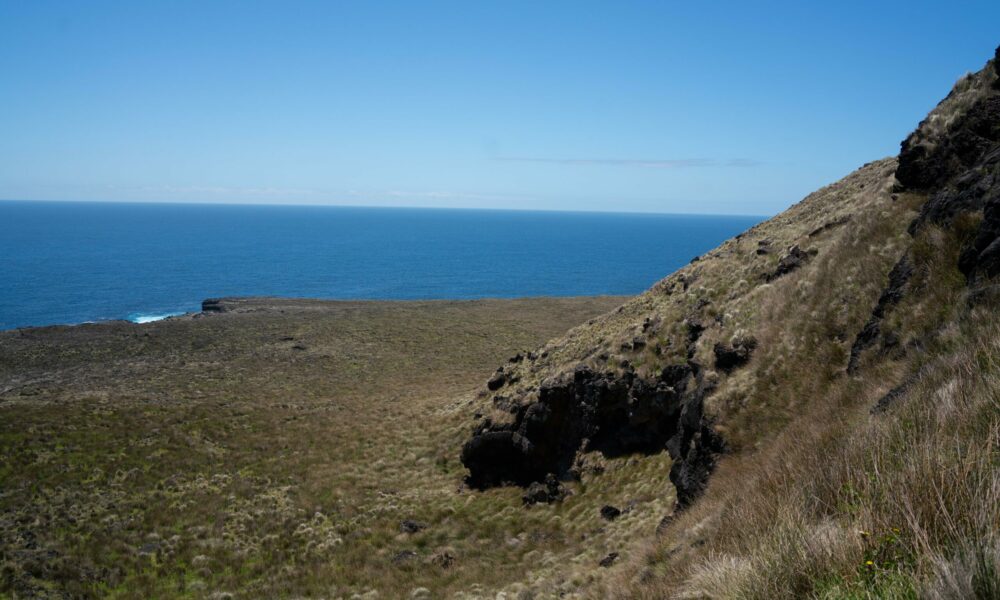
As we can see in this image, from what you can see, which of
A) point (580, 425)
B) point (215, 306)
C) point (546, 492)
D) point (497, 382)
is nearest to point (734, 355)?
point (580, 425)

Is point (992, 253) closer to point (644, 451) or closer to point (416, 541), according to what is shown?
point (644, 451)

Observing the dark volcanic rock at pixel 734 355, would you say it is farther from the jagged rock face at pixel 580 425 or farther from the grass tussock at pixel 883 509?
the grass tussock at pixel 883 509

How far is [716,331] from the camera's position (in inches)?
829

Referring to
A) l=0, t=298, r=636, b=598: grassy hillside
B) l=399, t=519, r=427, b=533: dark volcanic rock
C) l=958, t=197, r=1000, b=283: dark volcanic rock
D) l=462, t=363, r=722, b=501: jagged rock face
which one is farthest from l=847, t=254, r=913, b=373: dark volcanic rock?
l=399, t=519, r=427, b=533: dark volcanic rock

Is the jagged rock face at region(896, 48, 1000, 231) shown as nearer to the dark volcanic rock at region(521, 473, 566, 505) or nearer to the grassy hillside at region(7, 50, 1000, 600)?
the grassy hillside at region(7, 50, 1000, 600)

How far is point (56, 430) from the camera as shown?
31.7 m

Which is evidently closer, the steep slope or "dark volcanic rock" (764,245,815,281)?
the steep slope

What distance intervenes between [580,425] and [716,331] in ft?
26.3

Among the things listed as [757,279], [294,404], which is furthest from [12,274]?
[757,279]

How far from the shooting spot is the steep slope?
4.96m

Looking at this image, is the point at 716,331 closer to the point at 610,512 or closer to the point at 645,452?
the point at 645,452

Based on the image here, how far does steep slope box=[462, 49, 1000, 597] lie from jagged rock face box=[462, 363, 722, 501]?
95mm

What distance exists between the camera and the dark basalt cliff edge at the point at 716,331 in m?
13.6

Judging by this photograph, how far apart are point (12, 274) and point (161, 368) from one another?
130 metres
